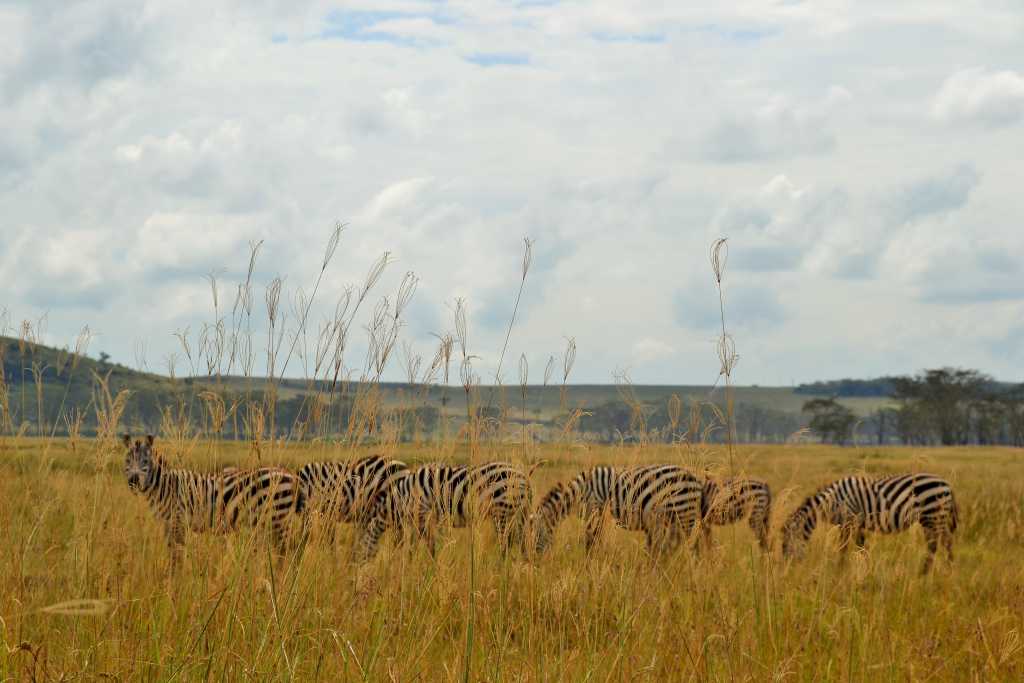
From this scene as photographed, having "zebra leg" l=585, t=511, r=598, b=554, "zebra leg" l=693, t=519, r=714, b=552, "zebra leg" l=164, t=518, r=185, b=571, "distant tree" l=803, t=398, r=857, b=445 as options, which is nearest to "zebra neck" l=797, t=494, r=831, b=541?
"zebra leg" l=693, t=519, r=714, b=552

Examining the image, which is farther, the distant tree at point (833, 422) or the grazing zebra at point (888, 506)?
the distant tree at point (833, 422)

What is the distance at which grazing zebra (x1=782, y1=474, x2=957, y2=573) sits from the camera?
10.7 m

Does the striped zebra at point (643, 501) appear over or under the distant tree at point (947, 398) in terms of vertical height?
under

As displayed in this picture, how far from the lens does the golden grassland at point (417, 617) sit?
3.64 metres

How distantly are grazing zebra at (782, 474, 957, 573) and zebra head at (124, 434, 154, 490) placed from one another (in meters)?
6.86

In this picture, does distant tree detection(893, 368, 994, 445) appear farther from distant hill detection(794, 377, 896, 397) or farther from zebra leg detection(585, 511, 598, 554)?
distant hill detection(794, 377, 896, 397)

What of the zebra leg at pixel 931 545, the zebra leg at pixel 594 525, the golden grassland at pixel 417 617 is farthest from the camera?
the zebra leg at pixel 931 545

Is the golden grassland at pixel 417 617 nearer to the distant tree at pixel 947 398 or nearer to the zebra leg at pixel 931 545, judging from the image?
the zebra leg at pixel 931 545

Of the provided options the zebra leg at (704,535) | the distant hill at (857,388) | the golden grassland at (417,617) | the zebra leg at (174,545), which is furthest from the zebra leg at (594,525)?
the distant hill at (857,388)

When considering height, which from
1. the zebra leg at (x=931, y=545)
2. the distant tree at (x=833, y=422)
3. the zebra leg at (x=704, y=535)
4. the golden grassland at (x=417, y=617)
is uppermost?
the distant tree at (x=833, y=422)

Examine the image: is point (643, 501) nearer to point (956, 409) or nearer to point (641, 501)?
point (641, 501)

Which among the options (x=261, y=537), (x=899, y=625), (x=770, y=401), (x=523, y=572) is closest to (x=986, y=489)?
(x=899, y=625)

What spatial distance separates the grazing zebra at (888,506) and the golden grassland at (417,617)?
435 cm

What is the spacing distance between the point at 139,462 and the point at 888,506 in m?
8.38
